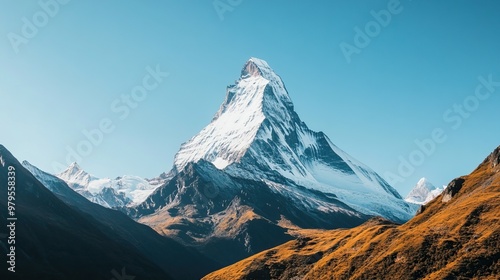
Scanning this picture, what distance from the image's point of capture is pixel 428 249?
13788 centimetres

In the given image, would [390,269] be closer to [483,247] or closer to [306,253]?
[483,247]

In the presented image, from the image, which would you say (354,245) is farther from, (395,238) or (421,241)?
(421,241)

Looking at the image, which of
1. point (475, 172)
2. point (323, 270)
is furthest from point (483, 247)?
point (475, 172)

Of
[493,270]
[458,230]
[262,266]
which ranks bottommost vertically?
[493,270]

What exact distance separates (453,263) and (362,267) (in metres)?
30.3

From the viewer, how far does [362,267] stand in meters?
149

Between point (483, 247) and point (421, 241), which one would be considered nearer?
point (483, 247)

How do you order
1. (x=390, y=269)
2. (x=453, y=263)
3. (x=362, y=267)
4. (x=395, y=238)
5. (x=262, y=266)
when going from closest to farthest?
(x=453, y=263) < (x=390, y=269) < (x=362, y=267) < (x=395, y=238) < (x=262, y=266)

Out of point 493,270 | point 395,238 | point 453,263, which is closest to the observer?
point 493,270

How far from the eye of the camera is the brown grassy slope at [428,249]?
12506 centimetres

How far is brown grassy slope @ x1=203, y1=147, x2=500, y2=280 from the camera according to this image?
12506cm

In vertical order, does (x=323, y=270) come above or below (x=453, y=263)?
above

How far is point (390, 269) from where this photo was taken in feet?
454

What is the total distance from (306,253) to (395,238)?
46.5 metres
